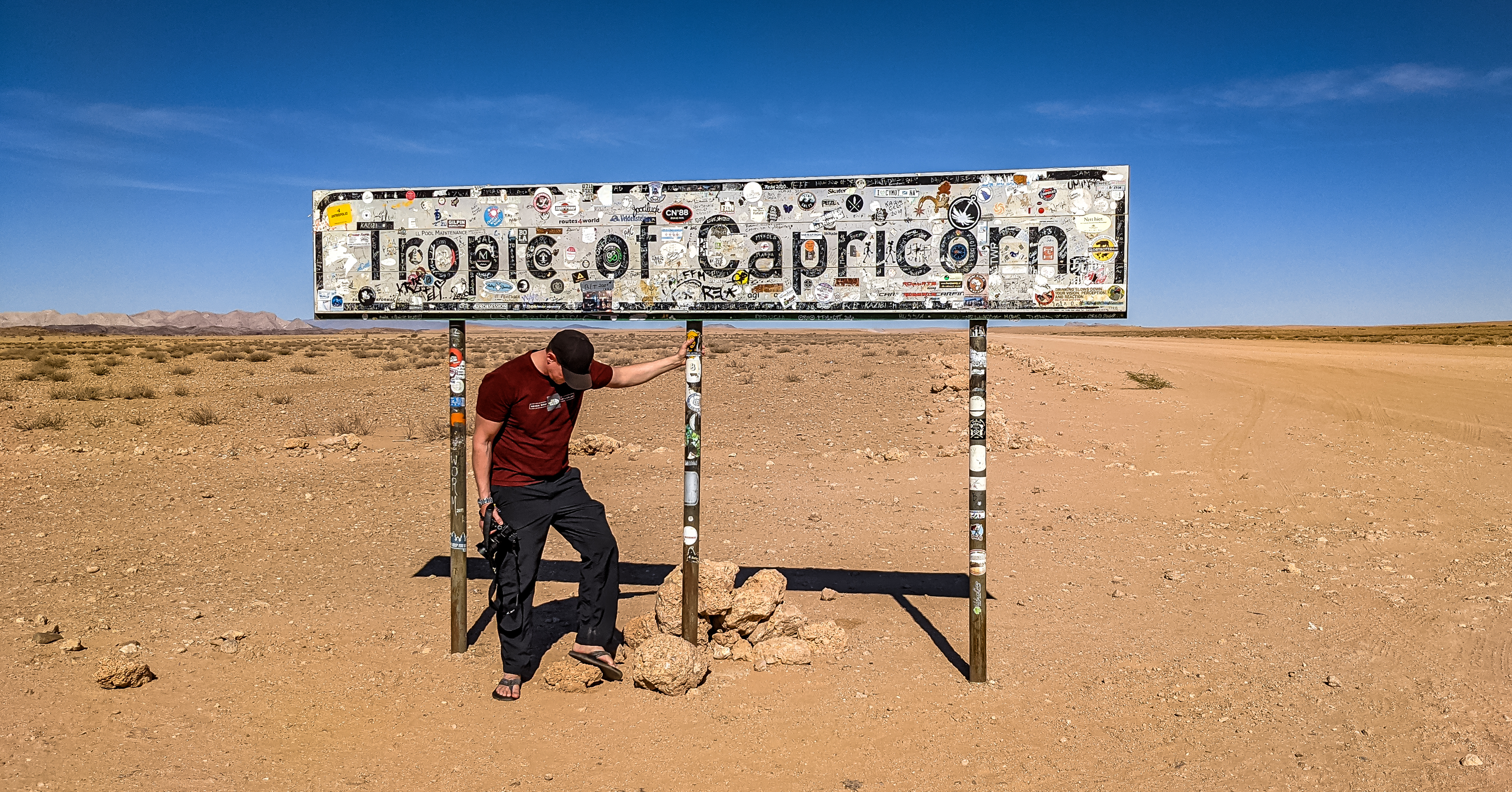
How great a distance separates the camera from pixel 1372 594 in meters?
6.32

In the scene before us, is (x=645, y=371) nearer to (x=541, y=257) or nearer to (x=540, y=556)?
(x=541, y=257)

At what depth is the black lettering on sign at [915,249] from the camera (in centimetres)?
474

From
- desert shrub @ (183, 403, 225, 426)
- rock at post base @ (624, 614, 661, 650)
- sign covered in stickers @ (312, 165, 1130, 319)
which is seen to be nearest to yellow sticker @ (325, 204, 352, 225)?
sign covered in stickers @ (312, 165, 1130, 319)

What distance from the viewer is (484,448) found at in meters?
4.69

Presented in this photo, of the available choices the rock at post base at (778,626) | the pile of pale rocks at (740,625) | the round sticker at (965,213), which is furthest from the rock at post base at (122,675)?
the round sticker at (965,213)

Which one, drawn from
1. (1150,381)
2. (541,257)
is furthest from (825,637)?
(1150,381)

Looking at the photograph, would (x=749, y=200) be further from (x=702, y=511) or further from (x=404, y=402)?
(x=404, y=402)

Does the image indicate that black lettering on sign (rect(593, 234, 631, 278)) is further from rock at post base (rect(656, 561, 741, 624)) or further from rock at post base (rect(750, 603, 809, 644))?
rock at post base (rect(750, 603, 809, 644))

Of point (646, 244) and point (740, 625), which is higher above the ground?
point (646, 244)

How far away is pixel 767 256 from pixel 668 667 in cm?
229

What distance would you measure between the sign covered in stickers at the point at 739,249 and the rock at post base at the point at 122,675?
212 cm

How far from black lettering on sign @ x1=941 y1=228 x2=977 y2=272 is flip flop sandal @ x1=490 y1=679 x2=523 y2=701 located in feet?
10.5

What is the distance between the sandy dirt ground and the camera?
4.03 m

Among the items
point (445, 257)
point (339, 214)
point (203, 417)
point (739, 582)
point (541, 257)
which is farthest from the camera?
point (203, 417)
